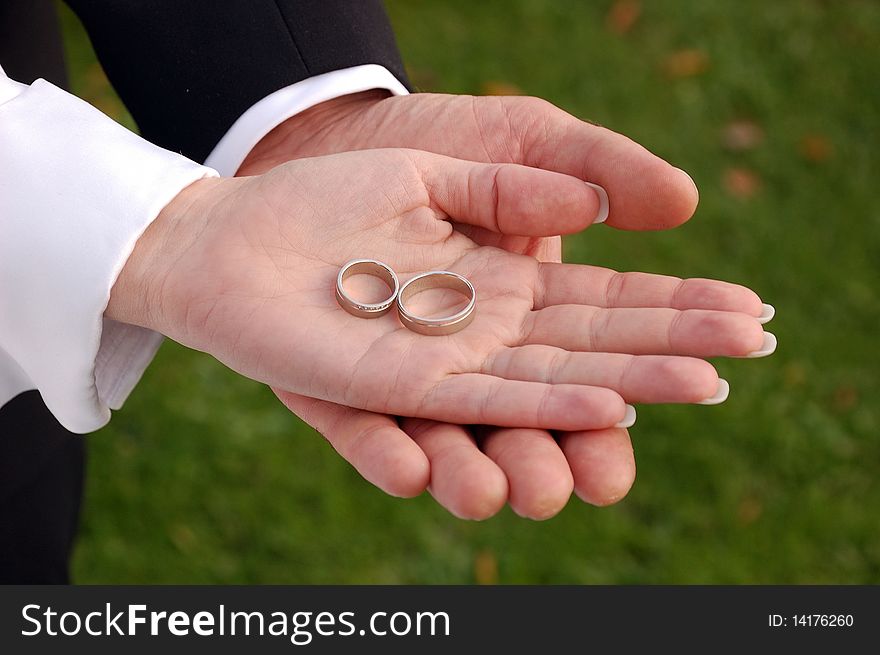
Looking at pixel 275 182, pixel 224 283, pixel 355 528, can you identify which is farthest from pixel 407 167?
pixel 355 528

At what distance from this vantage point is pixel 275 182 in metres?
2.39

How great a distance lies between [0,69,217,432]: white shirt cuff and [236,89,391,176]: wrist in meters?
0.46

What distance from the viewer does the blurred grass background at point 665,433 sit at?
3781 millimetres

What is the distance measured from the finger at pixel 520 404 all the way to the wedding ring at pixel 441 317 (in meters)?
0.19

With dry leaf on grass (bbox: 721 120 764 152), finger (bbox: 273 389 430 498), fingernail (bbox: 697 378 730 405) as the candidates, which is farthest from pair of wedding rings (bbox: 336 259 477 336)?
dry leaf on grass (bbox: 721 120 764 152)

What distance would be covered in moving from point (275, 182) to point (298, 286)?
10.4 inches

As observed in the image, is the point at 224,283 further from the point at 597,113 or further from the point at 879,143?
the point at 879,143

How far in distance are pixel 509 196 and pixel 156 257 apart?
841mm

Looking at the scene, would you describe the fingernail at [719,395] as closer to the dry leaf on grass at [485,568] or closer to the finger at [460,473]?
the finger at [460,473]

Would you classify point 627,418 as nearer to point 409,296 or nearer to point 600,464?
point 600,464

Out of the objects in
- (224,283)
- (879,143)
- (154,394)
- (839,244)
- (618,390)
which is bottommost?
(618,390)

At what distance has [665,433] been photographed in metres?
4.12

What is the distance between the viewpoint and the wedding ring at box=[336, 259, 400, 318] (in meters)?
2.30

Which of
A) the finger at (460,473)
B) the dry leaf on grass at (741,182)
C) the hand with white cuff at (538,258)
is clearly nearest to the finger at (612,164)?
the hand with white cuff at (538,258)
